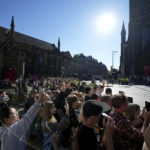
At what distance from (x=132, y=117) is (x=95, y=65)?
97.8 meters

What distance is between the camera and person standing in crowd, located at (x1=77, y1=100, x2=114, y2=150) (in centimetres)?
172

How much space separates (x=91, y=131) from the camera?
184 centimetres

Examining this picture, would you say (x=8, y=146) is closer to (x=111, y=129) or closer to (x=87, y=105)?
(x=87, y=105)

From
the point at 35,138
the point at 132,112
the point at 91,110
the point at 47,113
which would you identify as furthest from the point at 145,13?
the point at 91,110

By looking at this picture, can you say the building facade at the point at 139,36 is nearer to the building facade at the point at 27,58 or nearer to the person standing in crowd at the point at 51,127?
the building facade at the point at 27,58

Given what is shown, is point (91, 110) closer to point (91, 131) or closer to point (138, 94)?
point (91, 131)

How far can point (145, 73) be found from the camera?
50.2 m

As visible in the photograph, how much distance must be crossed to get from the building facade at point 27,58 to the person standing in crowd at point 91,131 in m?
23.2

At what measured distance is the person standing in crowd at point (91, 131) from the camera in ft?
5.63

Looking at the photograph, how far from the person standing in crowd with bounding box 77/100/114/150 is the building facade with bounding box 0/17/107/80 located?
2325 cm

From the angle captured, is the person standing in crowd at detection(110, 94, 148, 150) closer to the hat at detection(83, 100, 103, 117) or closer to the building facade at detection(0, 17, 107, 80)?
the hat at detection(83, 100, 103, 117)

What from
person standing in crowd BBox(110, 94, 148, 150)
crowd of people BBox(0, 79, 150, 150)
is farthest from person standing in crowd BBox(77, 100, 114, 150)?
person standing in crowd BBox(110, 94, 148, 150)

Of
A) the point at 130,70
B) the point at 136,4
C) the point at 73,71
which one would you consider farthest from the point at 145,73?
the point at 73,71

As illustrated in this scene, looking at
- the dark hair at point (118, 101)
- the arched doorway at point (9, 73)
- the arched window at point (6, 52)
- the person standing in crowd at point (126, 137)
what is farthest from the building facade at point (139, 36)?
the person standing in crowd at point (126, 137)
